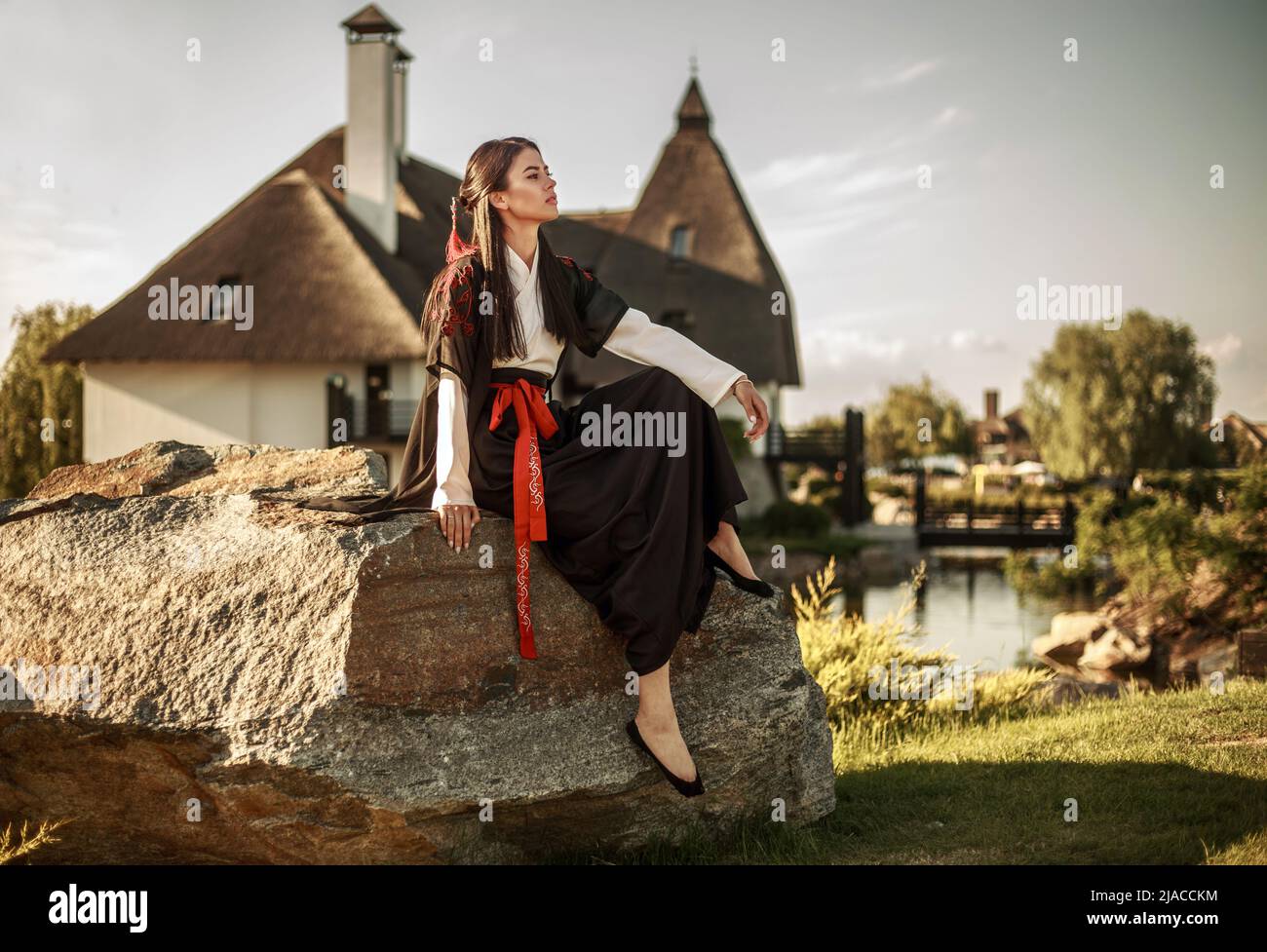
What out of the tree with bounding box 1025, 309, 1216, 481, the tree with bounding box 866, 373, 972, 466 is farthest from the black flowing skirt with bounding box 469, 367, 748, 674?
the tree with bounding box 866, 373, 972, 466

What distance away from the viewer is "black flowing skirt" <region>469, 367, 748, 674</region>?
3.95 metres

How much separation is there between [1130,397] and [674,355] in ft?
114

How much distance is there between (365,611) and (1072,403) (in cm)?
3581

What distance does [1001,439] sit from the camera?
7556cm

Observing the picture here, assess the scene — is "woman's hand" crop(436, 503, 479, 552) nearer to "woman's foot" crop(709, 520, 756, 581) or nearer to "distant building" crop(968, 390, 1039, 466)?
"woman's foot" crop(709, 520, 756, 581)

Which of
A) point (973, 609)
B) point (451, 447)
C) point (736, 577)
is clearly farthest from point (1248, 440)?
point (451, 447)

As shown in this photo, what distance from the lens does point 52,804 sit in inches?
166

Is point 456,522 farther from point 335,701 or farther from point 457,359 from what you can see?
point 335,701

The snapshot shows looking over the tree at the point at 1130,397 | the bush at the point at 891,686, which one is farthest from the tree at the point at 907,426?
the bush at the point at 891,686

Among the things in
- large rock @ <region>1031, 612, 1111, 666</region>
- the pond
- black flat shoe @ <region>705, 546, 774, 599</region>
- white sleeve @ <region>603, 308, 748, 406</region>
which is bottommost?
the pond

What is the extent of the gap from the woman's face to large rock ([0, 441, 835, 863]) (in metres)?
1.19

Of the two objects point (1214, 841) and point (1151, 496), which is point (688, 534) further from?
point (1151, 496)

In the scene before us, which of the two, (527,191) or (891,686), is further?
(891,686)
